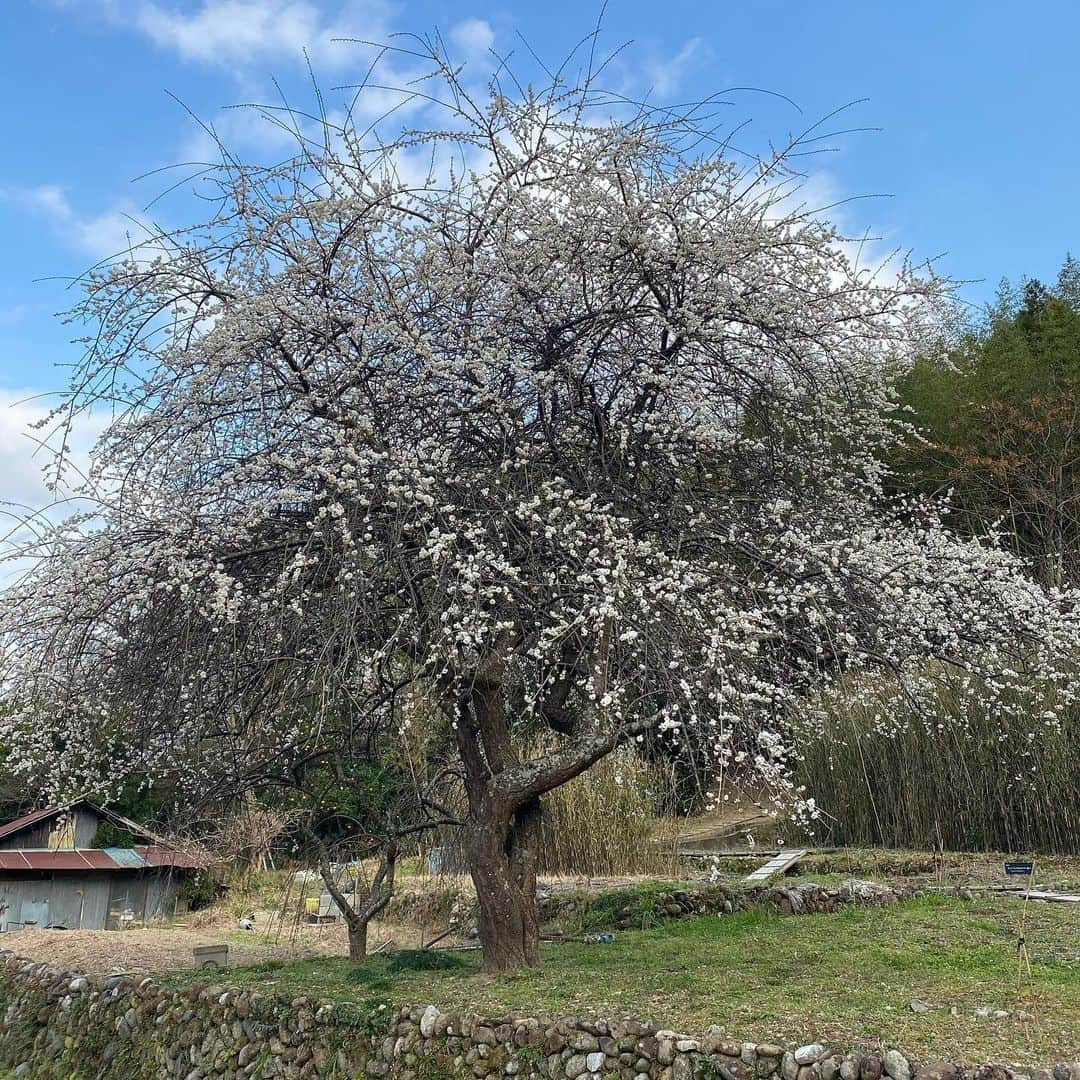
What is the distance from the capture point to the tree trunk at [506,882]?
5.01 m

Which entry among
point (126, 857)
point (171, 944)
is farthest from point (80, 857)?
point (171, 944)

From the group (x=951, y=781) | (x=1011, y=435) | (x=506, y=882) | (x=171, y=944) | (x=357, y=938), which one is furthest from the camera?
(x=1011, y=435)

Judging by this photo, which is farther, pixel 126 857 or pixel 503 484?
pixel 126 857

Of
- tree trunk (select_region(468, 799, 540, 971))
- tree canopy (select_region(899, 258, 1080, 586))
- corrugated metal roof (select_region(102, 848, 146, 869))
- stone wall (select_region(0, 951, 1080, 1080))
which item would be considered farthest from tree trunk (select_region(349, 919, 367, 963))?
tree canopy (select_region(899, 258, 1080, 586))

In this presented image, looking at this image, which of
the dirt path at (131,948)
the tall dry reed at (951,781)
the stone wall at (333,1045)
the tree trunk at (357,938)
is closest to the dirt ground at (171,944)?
the dirt path at (131,948)

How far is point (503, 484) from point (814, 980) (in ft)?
8.74

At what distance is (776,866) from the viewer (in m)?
8.52

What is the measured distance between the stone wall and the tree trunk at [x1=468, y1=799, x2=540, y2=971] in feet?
2.88

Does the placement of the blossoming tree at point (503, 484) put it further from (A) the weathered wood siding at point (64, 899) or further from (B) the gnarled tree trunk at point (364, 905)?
(A) the weathered wood siding at point (64, 899)

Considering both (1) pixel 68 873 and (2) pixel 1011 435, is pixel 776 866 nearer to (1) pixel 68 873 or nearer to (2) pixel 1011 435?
(2) pixel 1011 435

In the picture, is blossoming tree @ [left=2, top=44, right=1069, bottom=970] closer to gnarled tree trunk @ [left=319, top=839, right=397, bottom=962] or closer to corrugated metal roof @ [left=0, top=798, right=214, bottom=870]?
gnarled tree trunk @ [left=319, top=839, right=397, bottom=962]

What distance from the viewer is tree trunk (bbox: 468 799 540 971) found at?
5012 mm

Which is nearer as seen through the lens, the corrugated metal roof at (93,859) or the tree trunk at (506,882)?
the tree trunk at (506,882)

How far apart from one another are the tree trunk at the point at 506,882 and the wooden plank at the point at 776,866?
314 cm
